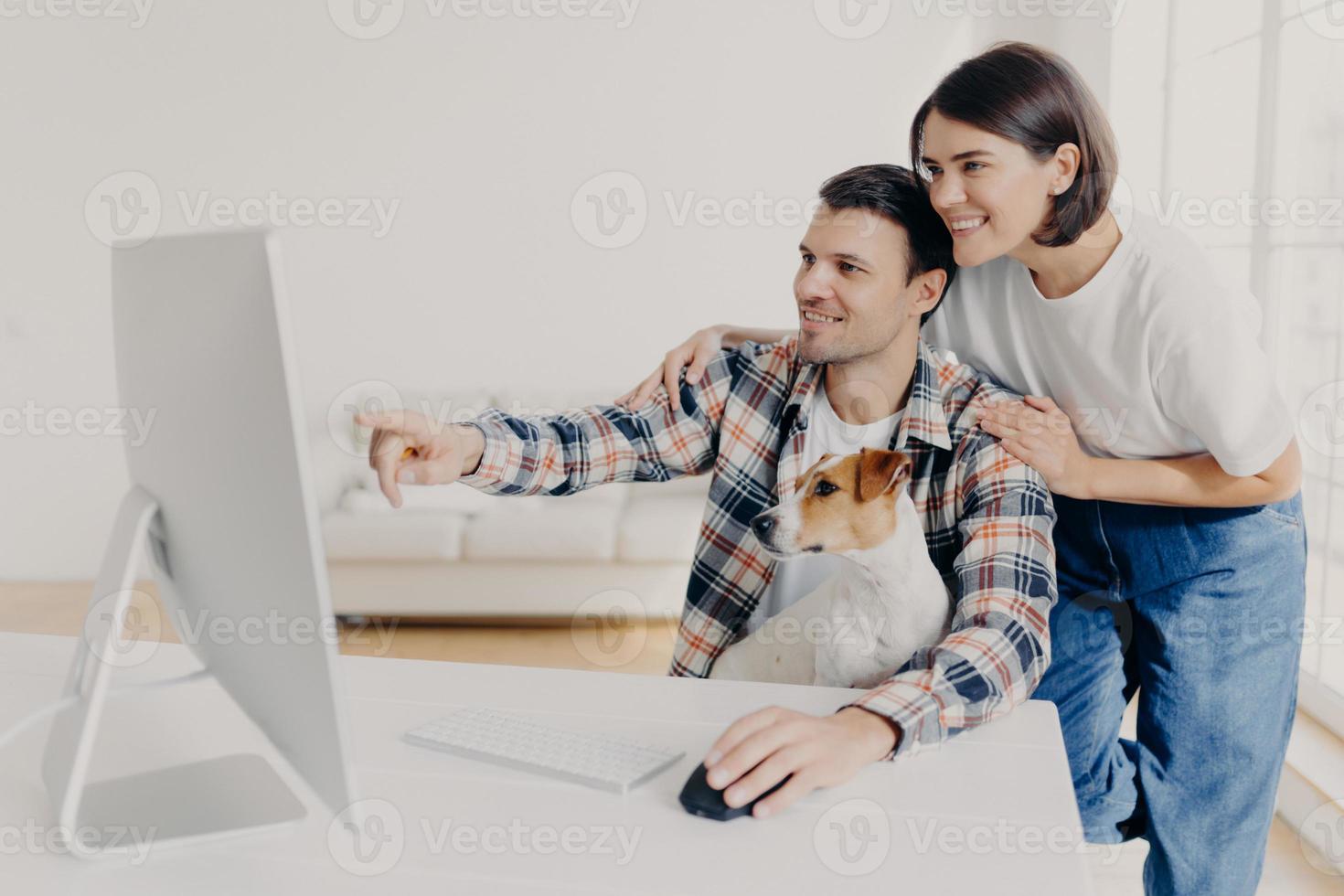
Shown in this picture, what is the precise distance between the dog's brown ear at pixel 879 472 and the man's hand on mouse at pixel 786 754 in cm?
38

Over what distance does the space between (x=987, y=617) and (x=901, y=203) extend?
605 mm

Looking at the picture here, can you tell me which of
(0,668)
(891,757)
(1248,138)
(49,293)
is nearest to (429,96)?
(49,293)

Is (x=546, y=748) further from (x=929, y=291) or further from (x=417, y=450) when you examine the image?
(x=929, y=291)

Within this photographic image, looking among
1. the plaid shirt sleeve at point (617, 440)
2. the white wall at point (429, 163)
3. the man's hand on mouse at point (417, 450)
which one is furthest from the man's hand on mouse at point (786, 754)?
the white wall at point (429, 163)

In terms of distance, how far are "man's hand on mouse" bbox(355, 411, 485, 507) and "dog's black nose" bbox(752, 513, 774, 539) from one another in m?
0.38

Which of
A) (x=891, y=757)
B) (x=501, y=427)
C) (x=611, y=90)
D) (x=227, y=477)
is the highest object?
(x=611, y=90)

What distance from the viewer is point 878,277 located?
1519mm

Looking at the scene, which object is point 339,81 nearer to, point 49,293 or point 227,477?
point 49,293

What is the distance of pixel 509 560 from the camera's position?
11.5ft

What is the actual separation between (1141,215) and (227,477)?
134 cm

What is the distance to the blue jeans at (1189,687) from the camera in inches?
61.1

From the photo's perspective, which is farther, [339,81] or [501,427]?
[339,81]

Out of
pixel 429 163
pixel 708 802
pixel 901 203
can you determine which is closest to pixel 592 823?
pixel 708 802

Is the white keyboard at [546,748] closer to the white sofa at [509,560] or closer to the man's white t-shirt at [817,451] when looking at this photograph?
the man's white t-shirt at [817,451]
